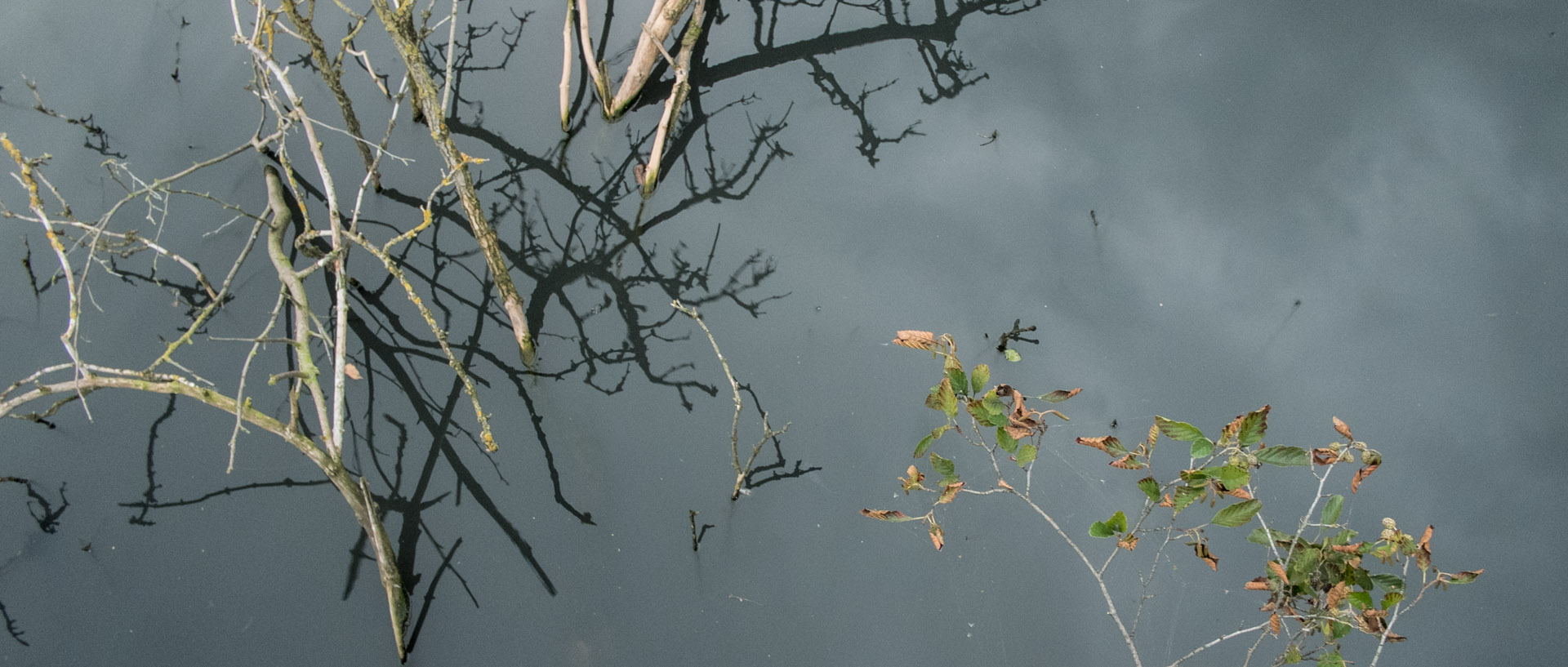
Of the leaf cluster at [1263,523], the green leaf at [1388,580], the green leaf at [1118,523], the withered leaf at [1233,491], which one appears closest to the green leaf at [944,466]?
the leaf cluster at [1263,523]

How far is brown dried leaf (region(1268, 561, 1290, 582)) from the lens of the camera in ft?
4.46

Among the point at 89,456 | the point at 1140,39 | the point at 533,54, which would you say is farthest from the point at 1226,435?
the point at 89,456

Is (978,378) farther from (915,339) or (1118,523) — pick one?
(1118,523)

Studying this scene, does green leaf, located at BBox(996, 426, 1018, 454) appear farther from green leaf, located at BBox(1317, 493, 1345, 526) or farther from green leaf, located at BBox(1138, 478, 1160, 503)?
green leaf, located at BBox(1317, 493, 1345, 526)

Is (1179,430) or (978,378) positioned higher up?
(978,378)

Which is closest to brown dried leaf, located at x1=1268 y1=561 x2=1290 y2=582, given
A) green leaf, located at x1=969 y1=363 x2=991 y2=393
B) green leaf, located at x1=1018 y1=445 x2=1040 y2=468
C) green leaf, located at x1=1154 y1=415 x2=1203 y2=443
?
green leaf, located at x1=1154 y1=415 x2=1203 y2=443

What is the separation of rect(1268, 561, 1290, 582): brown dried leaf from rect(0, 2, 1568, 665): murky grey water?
55 cm

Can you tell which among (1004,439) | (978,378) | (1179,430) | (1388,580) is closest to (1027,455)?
(1004,439)

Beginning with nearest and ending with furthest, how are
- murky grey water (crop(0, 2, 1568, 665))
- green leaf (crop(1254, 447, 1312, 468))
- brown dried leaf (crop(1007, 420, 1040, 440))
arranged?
green leaf (crop(1254, 447, 1312, 468)) < brown dried leaf (crop(1007, 420, 1040, 440)) < murky grey water (crop(0, 2, 1568, 665))

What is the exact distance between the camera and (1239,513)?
4.46 ft

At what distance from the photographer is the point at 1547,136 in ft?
8.03

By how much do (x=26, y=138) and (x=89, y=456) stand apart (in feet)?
2.90

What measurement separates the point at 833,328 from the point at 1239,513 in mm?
1031

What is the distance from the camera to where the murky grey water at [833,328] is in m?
1.92
